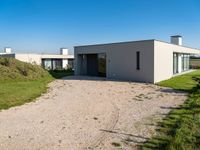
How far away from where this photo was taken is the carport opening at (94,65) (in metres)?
21.6

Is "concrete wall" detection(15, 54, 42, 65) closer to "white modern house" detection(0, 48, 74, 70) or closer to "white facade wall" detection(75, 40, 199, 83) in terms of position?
"white modern house" detection(0, 48, 74, 70)

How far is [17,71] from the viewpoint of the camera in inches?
782

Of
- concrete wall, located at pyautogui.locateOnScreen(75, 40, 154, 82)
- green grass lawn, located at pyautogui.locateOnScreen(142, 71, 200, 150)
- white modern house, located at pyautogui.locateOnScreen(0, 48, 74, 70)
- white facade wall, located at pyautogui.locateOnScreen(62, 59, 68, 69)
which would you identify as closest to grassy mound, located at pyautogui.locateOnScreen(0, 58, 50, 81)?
concrete wall, located at pyautogui.locateOnScreen(75, 40, 154, 82)

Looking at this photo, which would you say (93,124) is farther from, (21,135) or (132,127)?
(21,135)

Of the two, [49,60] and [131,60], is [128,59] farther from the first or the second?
[49,60]

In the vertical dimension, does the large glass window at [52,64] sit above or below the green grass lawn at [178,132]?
above

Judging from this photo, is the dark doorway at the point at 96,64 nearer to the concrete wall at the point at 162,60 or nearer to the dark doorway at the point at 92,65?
the dark doorway at the point at 92,65

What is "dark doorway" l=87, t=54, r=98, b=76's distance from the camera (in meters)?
23.2

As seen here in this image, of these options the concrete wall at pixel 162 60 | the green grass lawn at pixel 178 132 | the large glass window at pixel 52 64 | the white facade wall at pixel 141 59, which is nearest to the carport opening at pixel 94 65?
the white facade wall at pixel 141 59

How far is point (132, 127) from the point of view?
5.79 meters

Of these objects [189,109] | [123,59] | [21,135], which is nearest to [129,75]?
[123,59]

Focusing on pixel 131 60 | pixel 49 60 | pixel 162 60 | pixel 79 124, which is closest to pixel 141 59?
pixel 131 60

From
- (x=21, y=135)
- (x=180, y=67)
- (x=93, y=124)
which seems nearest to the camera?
(x=21, y=135)

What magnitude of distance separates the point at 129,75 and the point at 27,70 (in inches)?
387
